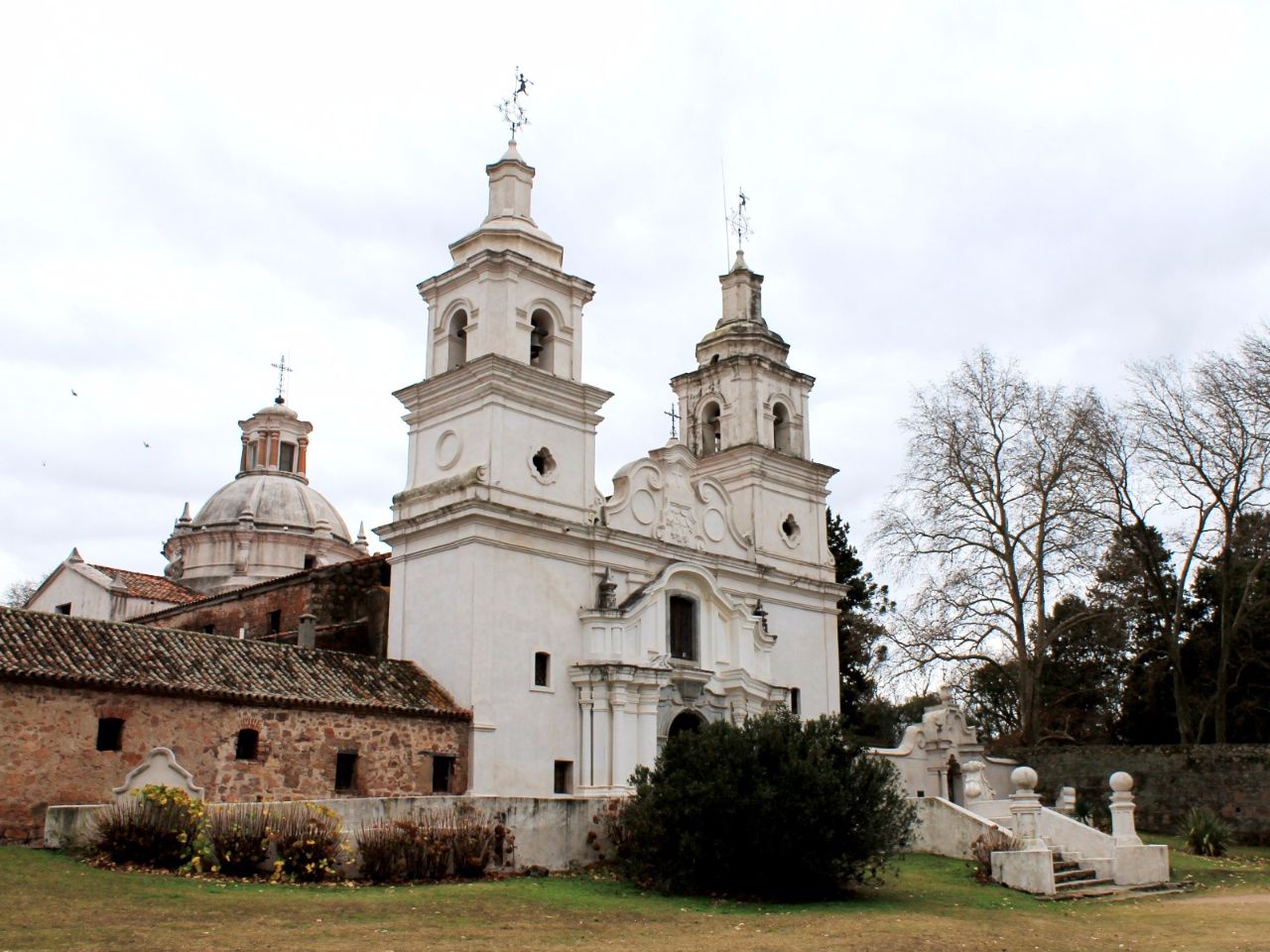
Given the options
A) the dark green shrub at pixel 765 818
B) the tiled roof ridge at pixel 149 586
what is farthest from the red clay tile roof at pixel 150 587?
the dark green shrub at pixel 765 818

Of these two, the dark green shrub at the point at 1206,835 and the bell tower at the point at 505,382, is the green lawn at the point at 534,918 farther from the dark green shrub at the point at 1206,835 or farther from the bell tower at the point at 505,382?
the bell tower at the point at 505,382

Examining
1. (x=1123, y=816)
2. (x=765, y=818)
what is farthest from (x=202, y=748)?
(x=1123, y=816)

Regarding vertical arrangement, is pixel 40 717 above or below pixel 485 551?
below

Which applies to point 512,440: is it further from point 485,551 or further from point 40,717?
point 40,717

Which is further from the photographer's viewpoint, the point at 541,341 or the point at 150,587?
the point at 150,587

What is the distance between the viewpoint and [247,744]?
21812mm

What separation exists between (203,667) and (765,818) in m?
10.8

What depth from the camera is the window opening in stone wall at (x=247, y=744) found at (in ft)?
71.0

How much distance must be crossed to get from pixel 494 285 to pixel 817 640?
13.0 metres

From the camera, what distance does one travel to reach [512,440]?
89.9 feet

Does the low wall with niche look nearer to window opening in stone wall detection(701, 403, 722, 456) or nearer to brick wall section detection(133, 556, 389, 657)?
brick wall section detection(133, 556, 389, 657)

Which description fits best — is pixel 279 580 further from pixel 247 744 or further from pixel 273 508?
pixel 273 508

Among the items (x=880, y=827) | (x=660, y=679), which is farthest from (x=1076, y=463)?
(x=880, y=827)

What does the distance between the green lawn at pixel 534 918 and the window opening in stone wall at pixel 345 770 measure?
6.38 metres
